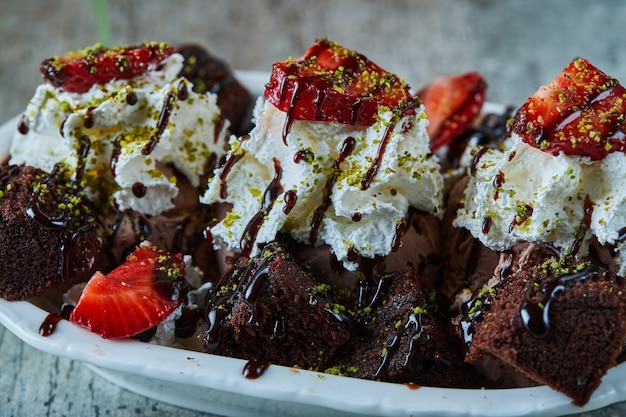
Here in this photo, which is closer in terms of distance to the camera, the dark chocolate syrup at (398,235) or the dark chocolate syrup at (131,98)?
the dark chocolate syrup at (398,235)

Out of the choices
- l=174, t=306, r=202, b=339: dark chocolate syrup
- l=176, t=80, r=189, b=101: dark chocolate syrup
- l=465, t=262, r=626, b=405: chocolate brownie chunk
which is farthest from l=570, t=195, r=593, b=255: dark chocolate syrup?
l=176, t=80, r=189, b=101: dark chocolate syrup

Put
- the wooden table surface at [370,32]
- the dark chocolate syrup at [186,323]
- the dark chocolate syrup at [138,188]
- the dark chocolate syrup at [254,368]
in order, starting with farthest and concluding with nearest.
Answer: the wooden table surface at [370,32] → the dark chocolate syrup at [138,188] → the dark chocolate syrup at [186,323] → the dark chocolate syrup at [254,368]

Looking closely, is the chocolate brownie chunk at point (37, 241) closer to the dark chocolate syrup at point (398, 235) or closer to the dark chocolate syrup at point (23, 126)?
the dark chocolate syrup at point (23, 126)

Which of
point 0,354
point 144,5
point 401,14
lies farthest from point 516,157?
point 144,5

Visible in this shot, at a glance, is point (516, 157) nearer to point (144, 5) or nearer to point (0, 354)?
point (0, 354)

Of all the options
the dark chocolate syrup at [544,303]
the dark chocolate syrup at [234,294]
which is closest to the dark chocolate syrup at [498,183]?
the dark chocolate syrup at [544,303]
